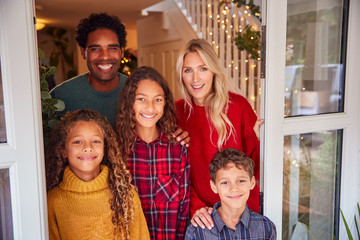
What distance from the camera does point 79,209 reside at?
1.49 m

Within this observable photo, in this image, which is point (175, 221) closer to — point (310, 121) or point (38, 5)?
point (310, 121)

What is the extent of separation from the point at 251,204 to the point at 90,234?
89cm

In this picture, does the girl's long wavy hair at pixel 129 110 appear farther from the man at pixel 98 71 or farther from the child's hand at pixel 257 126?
the child's hand at pixel 257 126

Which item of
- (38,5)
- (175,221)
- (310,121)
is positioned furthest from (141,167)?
(38,5)

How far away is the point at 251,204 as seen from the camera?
6.20ft

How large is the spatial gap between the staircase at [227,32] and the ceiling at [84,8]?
50cm

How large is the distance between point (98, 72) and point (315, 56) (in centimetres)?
123

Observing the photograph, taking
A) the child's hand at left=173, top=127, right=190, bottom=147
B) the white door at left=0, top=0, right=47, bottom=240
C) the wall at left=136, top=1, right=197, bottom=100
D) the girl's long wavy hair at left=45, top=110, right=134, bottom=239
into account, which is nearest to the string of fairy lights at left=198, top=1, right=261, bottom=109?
the wall at left=136, top=1, right=197, bottom=100

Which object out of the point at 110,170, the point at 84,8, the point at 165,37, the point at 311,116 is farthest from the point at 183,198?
the point at 84,8

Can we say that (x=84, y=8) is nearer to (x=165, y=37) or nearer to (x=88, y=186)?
(x=165, y=37)

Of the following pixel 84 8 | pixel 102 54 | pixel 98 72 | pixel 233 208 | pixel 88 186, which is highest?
pixel 84 8

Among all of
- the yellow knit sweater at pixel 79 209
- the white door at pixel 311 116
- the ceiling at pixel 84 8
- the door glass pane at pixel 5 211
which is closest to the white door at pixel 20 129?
the door glass pane at pixel 5 211

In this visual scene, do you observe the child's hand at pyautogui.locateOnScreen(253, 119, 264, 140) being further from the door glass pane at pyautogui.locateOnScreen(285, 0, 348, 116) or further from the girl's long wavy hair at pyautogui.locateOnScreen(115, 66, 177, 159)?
the girl's long wavy hair at pyautogui.locateOnScreen(115, 66, 177, 159)

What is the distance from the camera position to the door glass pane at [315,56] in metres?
1.62
